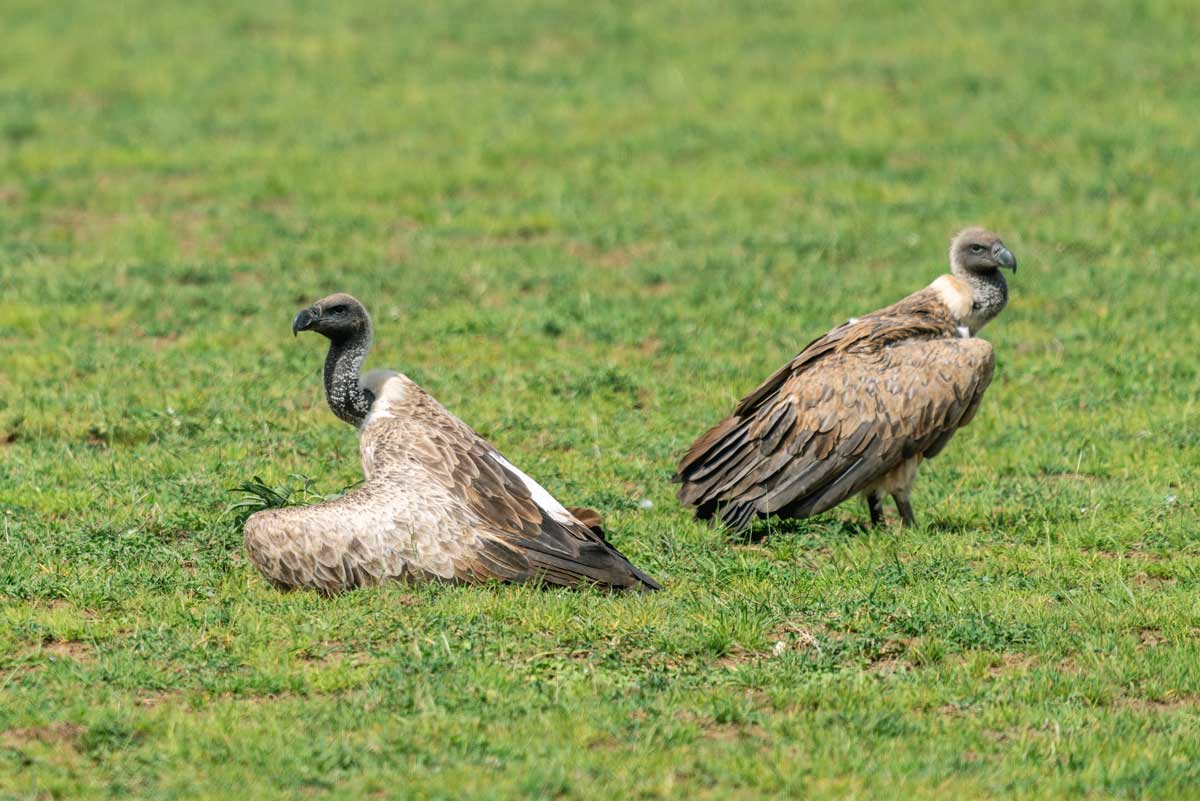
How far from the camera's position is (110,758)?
20.9 feet

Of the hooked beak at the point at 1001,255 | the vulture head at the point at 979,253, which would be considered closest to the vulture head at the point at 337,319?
the vulture head at the point at 979,253

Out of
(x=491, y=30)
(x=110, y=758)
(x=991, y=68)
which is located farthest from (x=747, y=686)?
(x=491, y=30)

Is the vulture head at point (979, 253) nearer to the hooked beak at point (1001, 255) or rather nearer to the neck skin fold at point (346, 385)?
the hooked beak at point (1001, 255)

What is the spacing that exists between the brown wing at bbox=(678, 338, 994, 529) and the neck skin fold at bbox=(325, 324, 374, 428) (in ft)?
5.97

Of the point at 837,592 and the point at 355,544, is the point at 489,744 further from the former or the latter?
the point at 837,592

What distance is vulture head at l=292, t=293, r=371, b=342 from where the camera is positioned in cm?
927

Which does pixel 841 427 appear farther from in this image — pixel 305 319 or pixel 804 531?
pixel 305 319

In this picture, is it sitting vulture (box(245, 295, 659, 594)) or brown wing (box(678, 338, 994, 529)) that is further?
brown wing (box(678, 338, 994, 529))

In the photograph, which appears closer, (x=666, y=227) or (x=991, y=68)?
(x=666, y=227)

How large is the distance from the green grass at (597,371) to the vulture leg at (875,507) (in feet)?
0.72

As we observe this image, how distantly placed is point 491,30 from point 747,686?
15561mm

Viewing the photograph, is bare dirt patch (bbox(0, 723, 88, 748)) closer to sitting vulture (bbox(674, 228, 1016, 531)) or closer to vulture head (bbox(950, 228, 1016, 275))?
sitting vulture (bbox(674, 228, 1016, 531))

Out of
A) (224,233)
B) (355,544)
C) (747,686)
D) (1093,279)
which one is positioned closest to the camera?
(747,686)

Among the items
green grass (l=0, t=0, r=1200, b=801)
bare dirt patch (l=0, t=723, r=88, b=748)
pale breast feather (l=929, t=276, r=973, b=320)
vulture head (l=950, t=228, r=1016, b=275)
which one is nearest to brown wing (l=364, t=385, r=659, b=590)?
green grass (l=0, t=0, r=1200, b=801)
